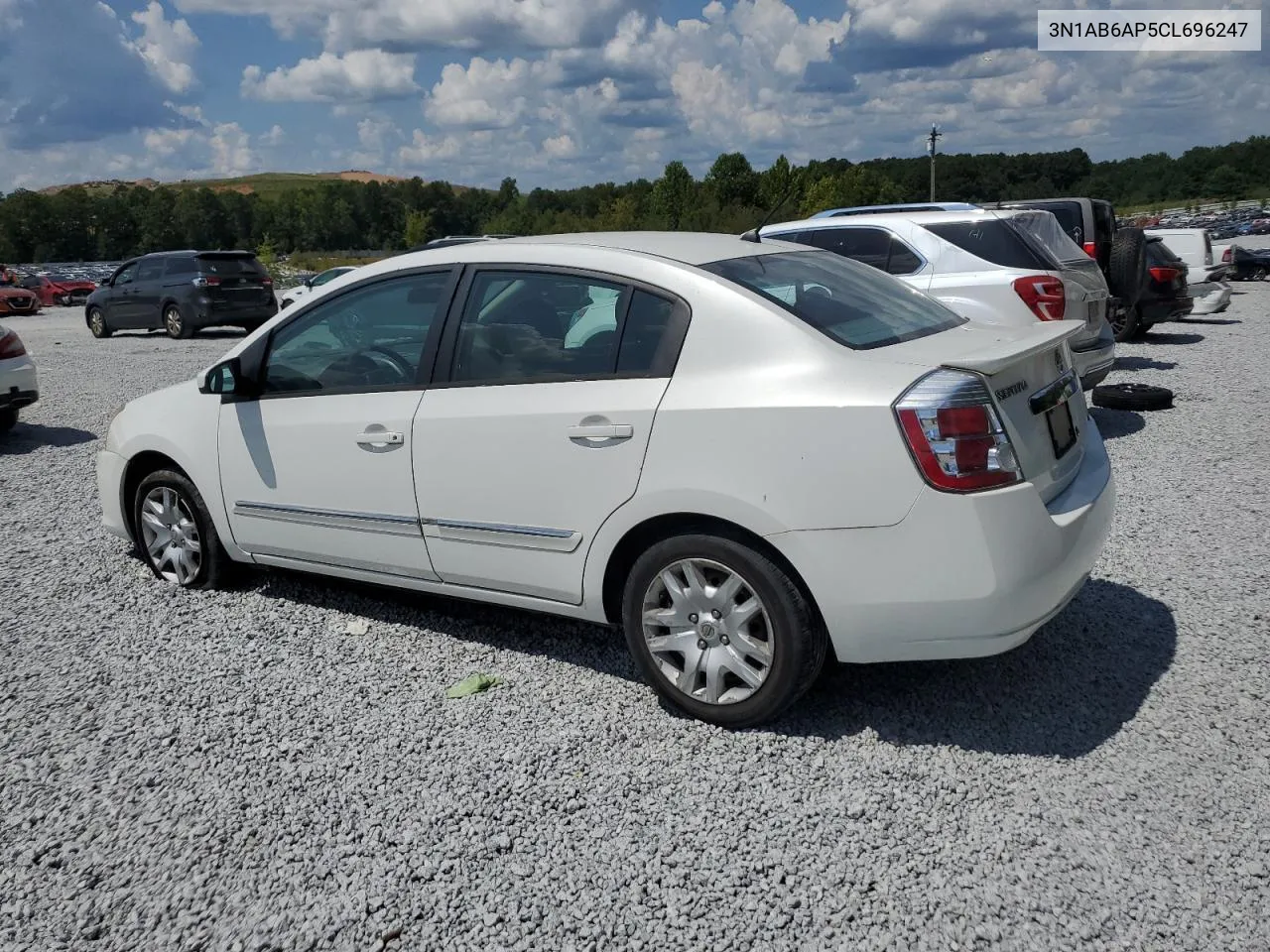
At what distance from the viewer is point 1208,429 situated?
870 centimetres

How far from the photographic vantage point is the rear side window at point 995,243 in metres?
8.19

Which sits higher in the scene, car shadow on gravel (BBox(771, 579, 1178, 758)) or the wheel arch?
the wheel arch

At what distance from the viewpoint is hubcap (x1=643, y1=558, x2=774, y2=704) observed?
356 cm

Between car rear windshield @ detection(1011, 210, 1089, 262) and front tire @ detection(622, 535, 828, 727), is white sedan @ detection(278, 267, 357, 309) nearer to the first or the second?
front tire @ detection(622, 535, 828, 727)

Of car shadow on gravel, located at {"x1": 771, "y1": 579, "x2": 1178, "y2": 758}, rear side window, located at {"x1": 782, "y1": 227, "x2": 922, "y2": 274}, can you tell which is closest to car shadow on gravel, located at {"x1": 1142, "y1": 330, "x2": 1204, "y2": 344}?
rear side window, located at {"x1": 782, "y1": 227, "x2": 922, "y2": 274}

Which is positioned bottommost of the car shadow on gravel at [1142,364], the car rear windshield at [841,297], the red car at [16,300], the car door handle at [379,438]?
the car shadow on gravel at [1142,364]

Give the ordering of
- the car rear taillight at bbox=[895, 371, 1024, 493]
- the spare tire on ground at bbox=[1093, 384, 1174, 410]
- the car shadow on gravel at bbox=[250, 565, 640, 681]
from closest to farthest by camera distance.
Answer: the car rear taillight at bbox=[895, 371, 1024, 493] → the car shadow on gravel at bbox=[250, 565, 640, 681] → the spare tire on ground at bbox=[1093, 384, 1174, 410]

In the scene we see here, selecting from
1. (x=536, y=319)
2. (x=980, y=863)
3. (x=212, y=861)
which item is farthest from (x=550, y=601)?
(x=980, y=863)

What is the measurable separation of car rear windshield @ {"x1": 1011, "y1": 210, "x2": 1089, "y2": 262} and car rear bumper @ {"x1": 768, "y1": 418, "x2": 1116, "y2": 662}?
18.5 feet

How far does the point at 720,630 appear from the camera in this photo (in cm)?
361

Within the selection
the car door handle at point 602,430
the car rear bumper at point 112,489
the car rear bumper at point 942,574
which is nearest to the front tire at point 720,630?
the car rear bumper at point 942,574

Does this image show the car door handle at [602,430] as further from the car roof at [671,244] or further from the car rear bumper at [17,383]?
the car rear bumper at [17,383]

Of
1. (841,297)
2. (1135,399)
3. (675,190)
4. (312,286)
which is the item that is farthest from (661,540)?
(675,190)

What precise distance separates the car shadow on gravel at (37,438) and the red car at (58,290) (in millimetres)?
32241
